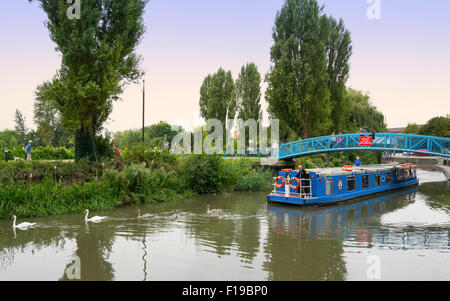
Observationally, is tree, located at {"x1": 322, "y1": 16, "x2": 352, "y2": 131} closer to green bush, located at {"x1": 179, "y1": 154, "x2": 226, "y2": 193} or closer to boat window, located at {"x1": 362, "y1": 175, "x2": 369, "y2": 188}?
boat window, located at {"x1": 362, "y1": 175, "x2": 369, "y2": 188}

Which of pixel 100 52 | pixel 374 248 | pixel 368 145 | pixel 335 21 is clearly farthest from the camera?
pixel 335 21

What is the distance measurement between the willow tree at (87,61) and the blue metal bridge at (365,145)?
13.7 metres

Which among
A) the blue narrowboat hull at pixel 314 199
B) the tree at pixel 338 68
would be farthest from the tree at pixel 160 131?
the blue narrowboat hull at pixel 314 199

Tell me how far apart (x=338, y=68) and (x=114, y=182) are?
26.1 metres

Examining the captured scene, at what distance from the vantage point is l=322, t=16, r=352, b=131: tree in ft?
114

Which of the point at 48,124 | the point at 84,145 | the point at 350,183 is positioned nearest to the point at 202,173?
the point at 84,145

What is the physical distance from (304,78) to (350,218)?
1682cm

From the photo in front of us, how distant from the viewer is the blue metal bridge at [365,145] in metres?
21.4

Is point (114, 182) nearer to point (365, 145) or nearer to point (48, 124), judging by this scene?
point (365, 145)

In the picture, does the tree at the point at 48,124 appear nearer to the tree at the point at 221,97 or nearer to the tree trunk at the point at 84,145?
the tree at the point at 221,97

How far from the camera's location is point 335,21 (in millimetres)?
35719

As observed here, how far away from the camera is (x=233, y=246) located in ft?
33.8
